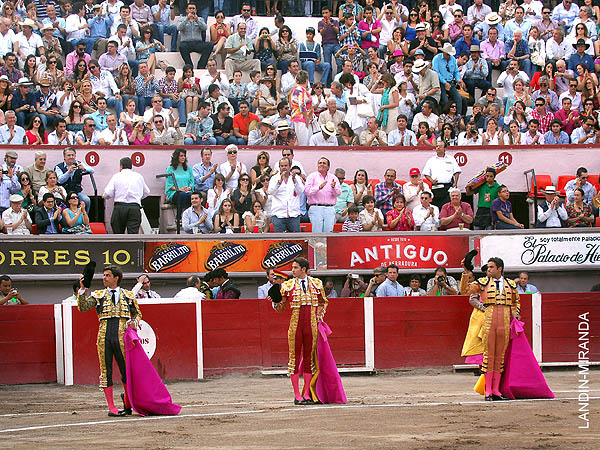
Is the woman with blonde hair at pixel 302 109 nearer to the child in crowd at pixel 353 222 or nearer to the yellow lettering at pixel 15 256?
the child in crowd at pixel 353 222

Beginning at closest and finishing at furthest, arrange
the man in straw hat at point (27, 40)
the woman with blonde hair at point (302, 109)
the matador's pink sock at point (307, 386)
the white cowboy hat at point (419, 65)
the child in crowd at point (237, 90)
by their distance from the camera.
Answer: the matador's pink sock at point (307, 386), the woman with blonde hair at point (302, 109), the child in crowd at point (237, 90), the man in straw hat at point (27, 40), the white cowboy hat at point (419, 65)

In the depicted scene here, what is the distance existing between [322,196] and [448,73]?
3855mm

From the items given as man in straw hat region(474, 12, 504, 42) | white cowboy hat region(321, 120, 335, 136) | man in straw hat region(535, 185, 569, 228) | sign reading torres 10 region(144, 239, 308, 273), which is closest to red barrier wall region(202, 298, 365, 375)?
sign reading torres 10 region(144, 239, 308, 273)

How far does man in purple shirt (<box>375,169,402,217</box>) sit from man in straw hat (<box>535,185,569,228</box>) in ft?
6.85

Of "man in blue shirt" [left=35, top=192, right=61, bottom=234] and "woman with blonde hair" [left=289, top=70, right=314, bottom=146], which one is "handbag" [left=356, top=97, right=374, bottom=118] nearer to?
"woman with blonde hair" [left=289, top=70, right=314, bottom=146]

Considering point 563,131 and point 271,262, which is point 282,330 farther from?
point 563,131

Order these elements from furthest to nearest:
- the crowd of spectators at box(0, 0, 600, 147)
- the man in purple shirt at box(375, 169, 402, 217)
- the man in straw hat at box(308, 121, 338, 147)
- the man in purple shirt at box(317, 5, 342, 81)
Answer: the man in purple shirt at box(317, 5, 342, 81) → the man in straw hat at box(308, 121, 338, 147) → the crowd of spectators at box(0, 0, 600, 147) → the man in purple shirt at box(375, 169, 402, 217)

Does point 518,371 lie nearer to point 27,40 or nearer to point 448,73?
point 448,73

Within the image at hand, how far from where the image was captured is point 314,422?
8.09 m

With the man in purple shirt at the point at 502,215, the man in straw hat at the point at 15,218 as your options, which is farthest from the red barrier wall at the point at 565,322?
the man in straw hat at the point at 15,218

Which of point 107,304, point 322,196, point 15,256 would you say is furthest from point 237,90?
point 107,304

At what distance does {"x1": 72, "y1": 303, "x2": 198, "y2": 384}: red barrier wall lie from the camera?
12328mm

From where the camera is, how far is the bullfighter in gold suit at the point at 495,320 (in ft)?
30.8

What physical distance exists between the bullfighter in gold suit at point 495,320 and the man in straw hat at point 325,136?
6359 mm
